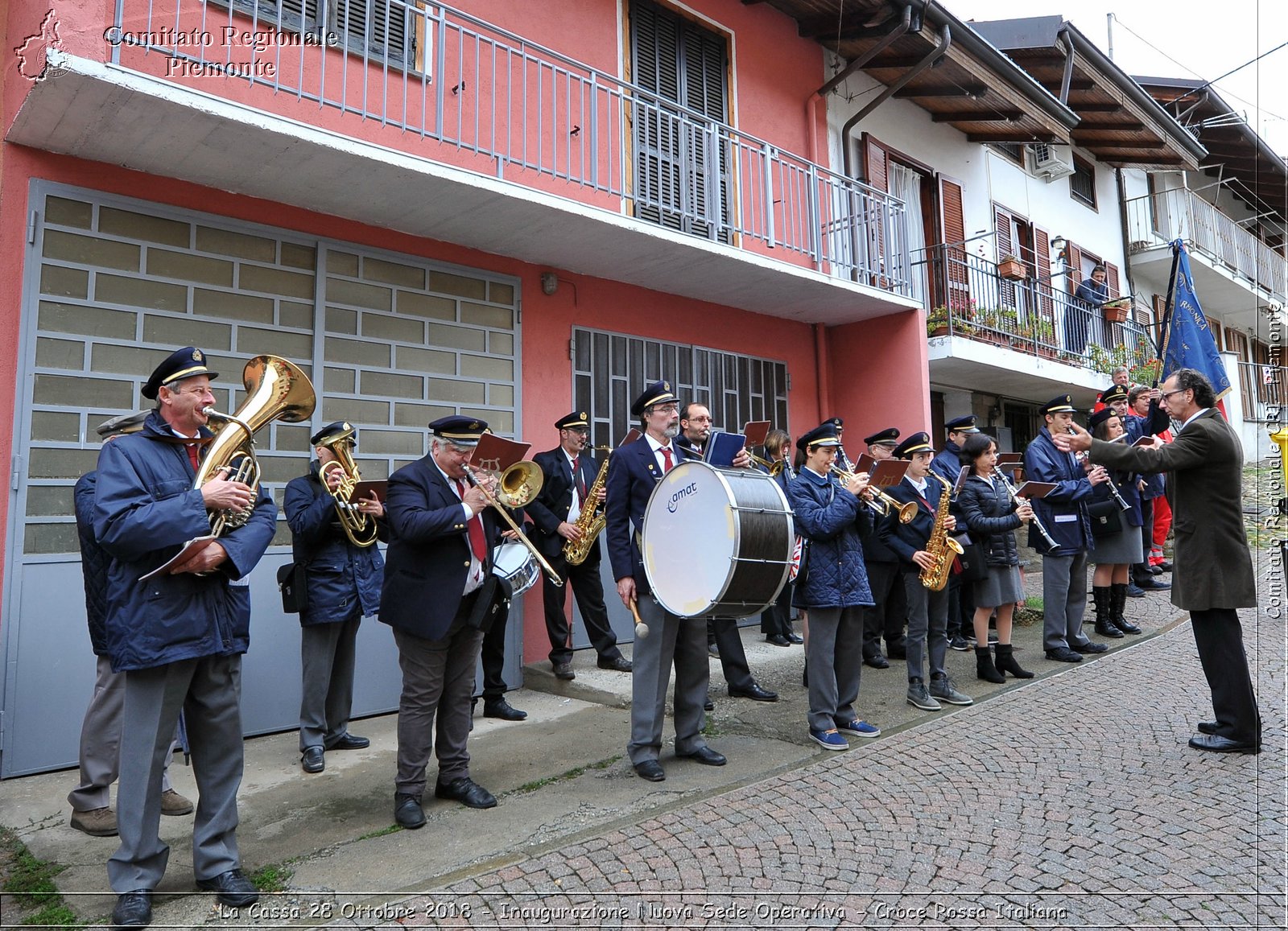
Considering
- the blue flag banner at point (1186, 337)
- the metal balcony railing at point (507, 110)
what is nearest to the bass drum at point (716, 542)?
the metal balcony railing at point (507, 110)

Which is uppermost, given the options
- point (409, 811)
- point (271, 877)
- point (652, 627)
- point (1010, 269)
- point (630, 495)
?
point (1010, 269)

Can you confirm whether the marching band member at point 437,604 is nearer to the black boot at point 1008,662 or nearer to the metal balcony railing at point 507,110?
the metal balcony railing at point 507,110

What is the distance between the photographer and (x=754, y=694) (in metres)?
6.37

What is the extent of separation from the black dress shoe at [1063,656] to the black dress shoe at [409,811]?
578cm

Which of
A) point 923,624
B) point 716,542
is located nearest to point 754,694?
point 923,624

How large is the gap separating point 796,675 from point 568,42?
21.3 feet

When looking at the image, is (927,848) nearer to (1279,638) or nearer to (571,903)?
(571,903)

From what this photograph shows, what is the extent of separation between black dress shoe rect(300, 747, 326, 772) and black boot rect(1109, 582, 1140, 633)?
7.59 m

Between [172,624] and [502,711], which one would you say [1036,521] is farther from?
[172,624]

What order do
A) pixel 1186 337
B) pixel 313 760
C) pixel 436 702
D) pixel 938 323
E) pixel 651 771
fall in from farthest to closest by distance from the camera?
pixel 938 323 < pixel 1186 337 < pixel 313 760 < pixel 651 771 < pixel 436 702

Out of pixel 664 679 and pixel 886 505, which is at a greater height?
pixel 886 505

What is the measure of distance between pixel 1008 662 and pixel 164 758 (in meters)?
6.04

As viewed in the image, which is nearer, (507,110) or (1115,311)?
(507,110)

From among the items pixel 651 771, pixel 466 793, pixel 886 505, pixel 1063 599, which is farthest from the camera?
pixel 1063 599
